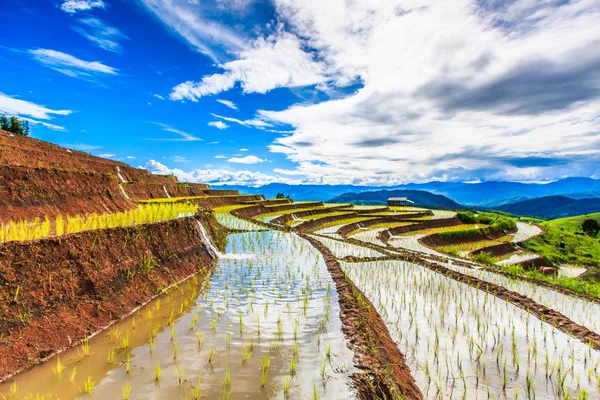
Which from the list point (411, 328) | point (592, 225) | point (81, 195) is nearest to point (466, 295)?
→ point (411, 328)

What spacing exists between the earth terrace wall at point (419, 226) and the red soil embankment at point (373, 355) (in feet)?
62.8

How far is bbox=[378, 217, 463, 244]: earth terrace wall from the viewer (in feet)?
94.2

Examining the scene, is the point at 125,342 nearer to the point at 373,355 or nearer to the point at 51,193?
the point at 373,355

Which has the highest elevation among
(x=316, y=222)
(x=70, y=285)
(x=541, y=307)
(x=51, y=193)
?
(x=51, y=193)

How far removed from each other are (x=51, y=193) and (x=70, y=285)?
31.1 ft

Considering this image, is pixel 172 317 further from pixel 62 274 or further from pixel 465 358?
pixel 465 358

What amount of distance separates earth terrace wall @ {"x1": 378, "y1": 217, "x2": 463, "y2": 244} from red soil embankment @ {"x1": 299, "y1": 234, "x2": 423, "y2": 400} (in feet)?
62.8

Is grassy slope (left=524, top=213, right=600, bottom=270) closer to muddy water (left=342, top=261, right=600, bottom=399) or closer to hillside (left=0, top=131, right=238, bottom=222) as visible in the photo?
muddy water (left=342, top=261, right=600, bottom=399)

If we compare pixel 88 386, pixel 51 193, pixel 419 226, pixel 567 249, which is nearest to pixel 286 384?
pixel 88 386

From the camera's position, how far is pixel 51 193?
1297 centimetres

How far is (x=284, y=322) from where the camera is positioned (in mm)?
6332

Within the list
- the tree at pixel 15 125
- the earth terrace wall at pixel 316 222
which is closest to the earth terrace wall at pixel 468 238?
the earth terrace wall at pixel 316 222

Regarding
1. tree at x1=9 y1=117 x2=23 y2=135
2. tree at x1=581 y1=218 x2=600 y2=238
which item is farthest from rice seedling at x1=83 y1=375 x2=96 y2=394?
tree at x1=581 y1=218 x2=600 y2=238

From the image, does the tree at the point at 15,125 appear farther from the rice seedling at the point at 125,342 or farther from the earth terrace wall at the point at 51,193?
the rice seedling at the point at 125,342
